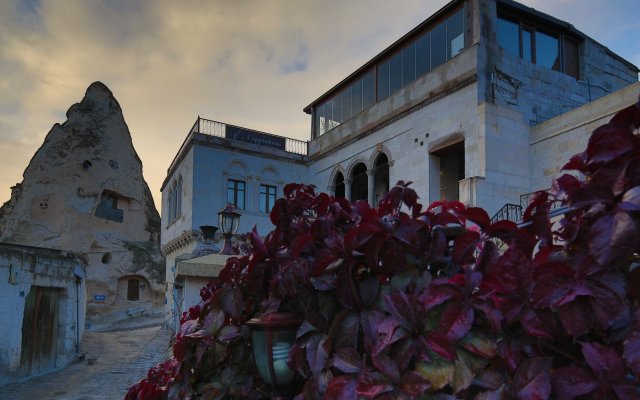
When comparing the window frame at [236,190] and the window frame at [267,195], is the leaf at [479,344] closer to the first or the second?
the window frame at [236,190]

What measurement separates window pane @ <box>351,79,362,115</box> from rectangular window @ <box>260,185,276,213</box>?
5.83 m

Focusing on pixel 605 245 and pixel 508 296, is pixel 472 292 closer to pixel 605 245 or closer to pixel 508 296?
pixel 508 296

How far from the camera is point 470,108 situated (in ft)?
48.0

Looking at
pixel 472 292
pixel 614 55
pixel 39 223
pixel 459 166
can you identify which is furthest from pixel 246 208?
pixel 472 292

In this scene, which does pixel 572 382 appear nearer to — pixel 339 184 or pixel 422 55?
pixel 422 55

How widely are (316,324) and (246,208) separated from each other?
2121cm

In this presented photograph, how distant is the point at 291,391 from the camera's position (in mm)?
1631

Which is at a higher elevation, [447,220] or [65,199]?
[65,199]

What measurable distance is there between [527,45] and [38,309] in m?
17.4

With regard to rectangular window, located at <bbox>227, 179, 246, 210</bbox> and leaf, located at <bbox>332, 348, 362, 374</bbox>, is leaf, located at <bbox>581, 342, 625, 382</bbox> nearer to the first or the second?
leaf, located at <bbox>332, 348, 362, 374</bbox>

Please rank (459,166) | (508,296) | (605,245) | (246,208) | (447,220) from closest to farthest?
(605,245), (508,296), (447,220), (459,166), (246,208)

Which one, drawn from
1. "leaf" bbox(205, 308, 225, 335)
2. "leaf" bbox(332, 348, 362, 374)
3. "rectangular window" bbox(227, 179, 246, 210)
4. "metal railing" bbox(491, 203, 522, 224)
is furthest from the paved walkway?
"metal railing" bbox(491, 203, 522, 224)

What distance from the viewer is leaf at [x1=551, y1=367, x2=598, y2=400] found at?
36.9 inches

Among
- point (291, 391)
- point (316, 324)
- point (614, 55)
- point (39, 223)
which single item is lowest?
point (291, 391)
